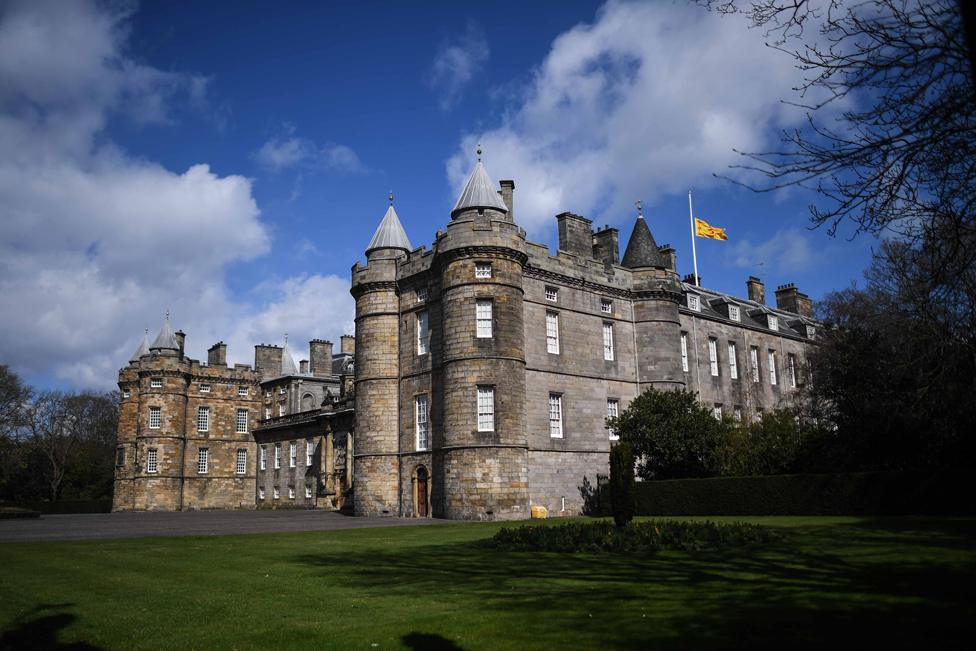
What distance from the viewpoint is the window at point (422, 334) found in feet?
116

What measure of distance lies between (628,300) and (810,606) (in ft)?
100

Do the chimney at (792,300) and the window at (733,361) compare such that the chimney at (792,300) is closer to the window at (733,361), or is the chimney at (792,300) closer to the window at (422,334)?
the window at (733,361)

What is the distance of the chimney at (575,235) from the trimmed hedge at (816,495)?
40.4 feet

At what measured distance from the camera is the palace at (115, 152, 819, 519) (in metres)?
31.9

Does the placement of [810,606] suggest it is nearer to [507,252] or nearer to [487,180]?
[507,252]

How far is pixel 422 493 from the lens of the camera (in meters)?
34.2

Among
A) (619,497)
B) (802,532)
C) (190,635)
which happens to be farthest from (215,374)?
(190,635)

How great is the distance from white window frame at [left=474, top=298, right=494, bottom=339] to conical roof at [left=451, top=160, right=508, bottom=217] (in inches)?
173

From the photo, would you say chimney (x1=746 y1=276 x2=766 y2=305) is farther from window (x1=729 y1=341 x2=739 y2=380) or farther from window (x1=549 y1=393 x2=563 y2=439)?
window (x1=549 y1=393 x2=563 y2=439)

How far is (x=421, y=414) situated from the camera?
34.9m

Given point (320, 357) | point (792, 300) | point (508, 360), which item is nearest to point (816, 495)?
point (508, 360)

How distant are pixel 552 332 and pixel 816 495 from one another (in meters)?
13.6

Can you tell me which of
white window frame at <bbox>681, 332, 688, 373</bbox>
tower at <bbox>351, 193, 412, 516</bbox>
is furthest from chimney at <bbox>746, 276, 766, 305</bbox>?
tower at <bbox>351, 193, 412, 516</bbox>

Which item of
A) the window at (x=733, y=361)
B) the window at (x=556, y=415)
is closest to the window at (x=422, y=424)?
the window at (x=556, y=415)
